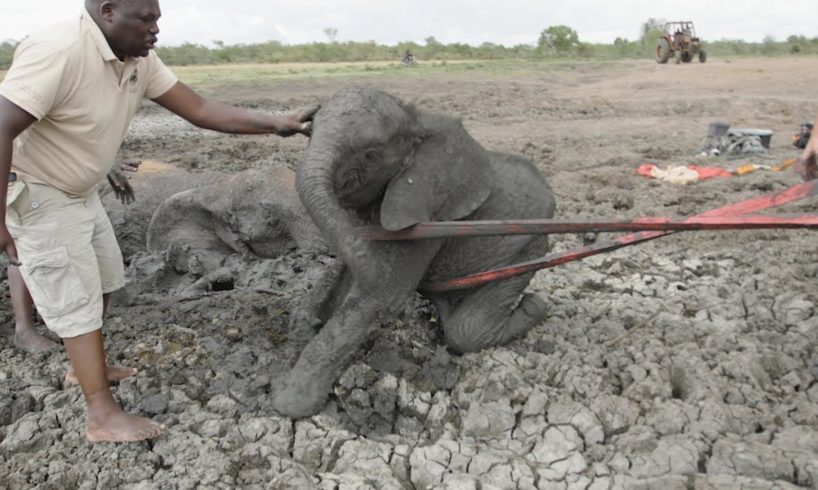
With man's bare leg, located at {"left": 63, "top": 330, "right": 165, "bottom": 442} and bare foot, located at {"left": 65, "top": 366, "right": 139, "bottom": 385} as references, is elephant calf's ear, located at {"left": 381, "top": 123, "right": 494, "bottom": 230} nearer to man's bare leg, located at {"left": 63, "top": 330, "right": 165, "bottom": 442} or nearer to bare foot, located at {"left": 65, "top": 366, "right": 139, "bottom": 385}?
man's bare leg, located at {"left": 63, "top": 330, "right": 165, "bottom": 442}

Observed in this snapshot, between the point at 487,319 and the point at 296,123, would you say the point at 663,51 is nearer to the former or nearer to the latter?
the point at 487,319

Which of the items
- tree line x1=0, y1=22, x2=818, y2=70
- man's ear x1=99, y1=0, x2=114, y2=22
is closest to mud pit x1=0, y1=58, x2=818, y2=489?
man's ear x1=99, y1=0, x2=114, y2=22

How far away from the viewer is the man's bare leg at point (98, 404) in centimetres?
269

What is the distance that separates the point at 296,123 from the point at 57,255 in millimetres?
1142

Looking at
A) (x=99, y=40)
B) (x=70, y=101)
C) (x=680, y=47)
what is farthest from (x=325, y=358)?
(x=680, y=47)

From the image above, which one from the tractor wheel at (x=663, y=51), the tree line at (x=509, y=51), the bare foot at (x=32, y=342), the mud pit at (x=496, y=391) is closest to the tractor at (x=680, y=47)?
the tractor wheel at (x=663, y=51)

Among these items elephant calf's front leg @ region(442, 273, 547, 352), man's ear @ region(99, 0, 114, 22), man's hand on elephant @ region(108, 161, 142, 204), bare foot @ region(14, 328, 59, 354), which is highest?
man's ear @ region(99, 0, 114, 22)

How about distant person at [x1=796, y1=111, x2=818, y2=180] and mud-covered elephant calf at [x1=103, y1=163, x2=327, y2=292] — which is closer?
distant person at [x1=796, y1=111, x2=818, y2=180]

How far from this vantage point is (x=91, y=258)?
2.76 m

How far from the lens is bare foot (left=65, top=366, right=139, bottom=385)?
3.10 meters

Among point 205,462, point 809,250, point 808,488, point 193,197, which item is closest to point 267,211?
point 193,197

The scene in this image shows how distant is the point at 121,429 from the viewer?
2699 mm

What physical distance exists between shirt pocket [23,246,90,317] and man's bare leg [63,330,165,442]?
148 mm

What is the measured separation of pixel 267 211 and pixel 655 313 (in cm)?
265
